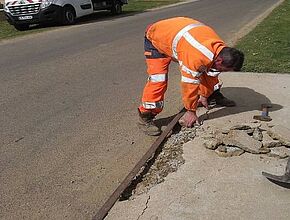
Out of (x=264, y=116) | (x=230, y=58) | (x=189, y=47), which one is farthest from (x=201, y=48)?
(x=264, y=116)

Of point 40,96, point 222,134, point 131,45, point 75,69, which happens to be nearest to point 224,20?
point 131,45

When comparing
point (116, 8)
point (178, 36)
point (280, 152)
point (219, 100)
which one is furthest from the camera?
point (116, 8)

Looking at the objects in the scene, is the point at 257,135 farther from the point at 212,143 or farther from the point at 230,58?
the point at 230,58

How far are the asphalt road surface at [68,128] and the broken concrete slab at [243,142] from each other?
2.81 feet

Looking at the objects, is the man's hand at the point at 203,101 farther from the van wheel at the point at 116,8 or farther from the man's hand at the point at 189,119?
the van wheel at the point at 116,8

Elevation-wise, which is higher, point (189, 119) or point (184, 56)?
point (184, 56)

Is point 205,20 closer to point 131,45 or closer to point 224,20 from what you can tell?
point 224,20

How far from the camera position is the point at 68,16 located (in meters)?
16.4

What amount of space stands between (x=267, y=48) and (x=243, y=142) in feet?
17.7

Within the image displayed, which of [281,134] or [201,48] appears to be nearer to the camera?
[201,48]

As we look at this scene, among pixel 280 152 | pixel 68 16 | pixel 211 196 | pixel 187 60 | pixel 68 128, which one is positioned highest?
pixel 187 60

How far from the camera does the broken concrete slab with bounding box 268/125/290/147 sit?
4.29 metres

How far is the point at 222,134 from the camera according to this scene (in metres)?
4.49

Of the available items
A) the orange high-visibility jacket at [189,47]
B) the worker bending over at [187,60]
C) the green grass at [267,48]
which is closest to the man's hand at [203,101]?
the worker bending over at [187,60]
